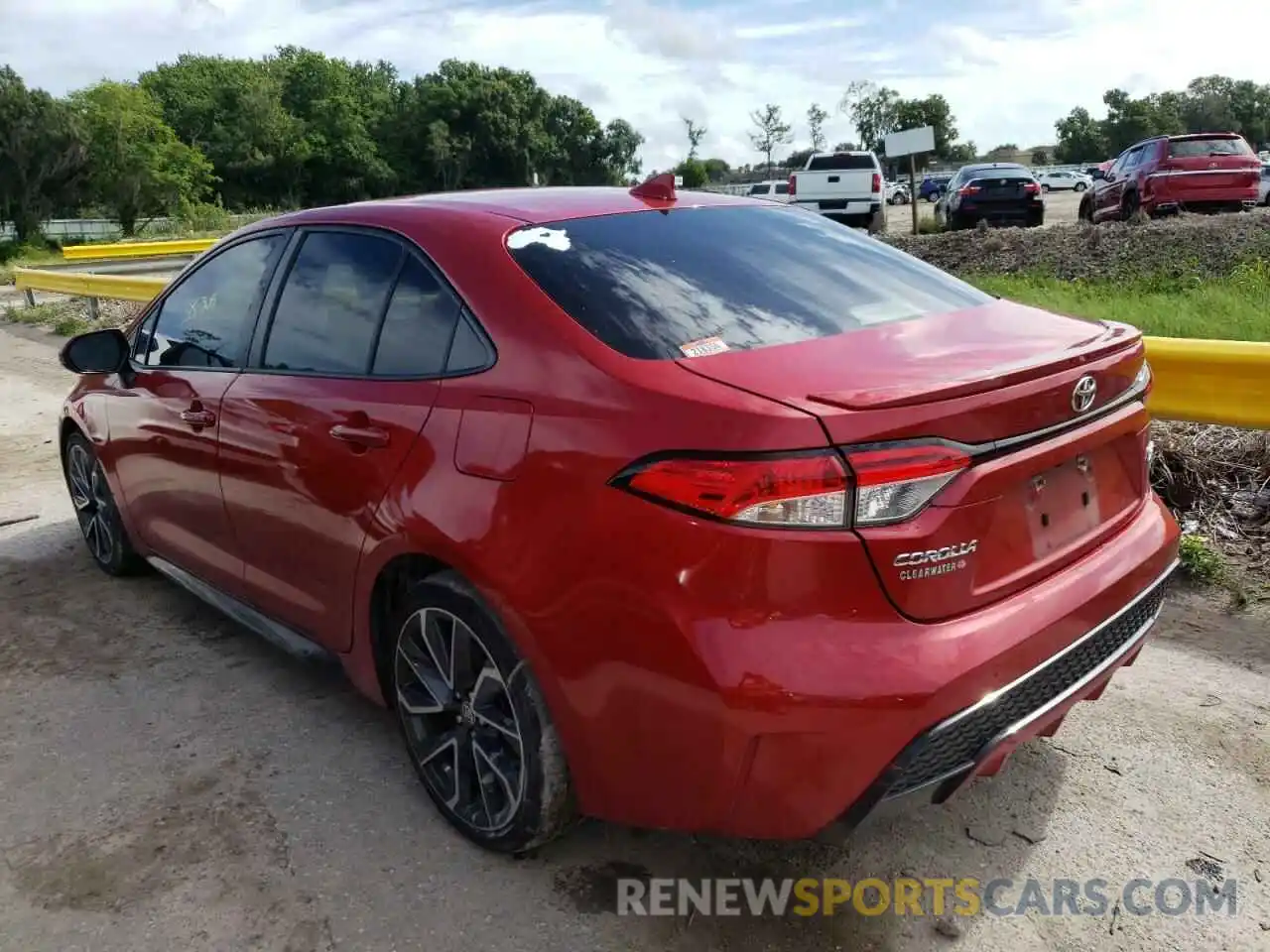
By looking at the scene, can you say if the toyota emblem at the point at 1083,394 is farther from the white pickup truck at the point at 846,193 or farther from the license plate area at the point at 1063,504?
the white pickup truck at the point at 846,193

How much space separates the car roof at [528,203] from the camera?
9.67 ft

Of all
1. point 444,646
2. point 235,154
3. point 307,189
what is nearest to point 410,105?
point 307,189

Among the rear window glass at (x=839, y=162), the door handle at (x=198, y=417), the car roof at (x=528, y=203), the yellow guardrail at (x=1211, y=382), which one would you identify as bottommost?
the yellow guardrail at (x=1211, y=382)

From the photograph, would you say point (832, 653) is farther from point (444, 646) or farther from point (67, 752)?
point (67, 752)

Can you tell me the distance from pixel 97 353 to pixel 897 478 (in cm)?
345

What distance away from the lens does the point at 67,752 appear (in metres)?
3.27

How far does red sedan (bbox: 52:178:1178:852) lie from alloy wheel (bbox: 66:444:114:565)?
164cm

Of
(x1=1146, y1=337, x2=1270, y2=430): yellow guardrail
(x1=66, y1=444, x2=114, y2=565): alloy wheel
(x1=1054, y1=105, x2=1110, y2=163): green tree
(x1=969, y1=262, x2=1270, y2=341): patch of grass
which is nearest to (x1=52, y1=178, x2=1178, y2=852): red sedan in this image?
(x1=66, y1=444, x2=114, y2=565): alloy wheel

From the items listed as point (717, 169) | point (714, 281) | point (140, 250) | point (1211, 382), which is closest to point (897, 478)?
point (714, 281)

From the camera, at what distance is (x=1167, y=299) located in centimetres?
788

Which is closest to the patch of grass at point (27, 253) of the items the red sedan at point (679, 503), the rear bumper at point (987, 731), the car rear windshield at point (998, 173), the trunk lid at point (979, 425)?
the car rear windshield at point (998, 173)

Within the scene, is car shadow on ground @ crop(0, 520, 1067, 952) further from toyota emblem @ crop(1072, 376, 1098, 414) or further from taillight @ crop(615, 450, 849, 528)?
toyota emblem @ crop(1072, 376, 1098, 414)

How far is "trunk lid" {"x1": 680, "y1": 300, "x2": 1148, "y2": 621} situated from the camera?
6.74ft

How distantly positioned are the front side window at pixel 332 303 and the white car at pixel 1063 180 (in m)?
65.1
